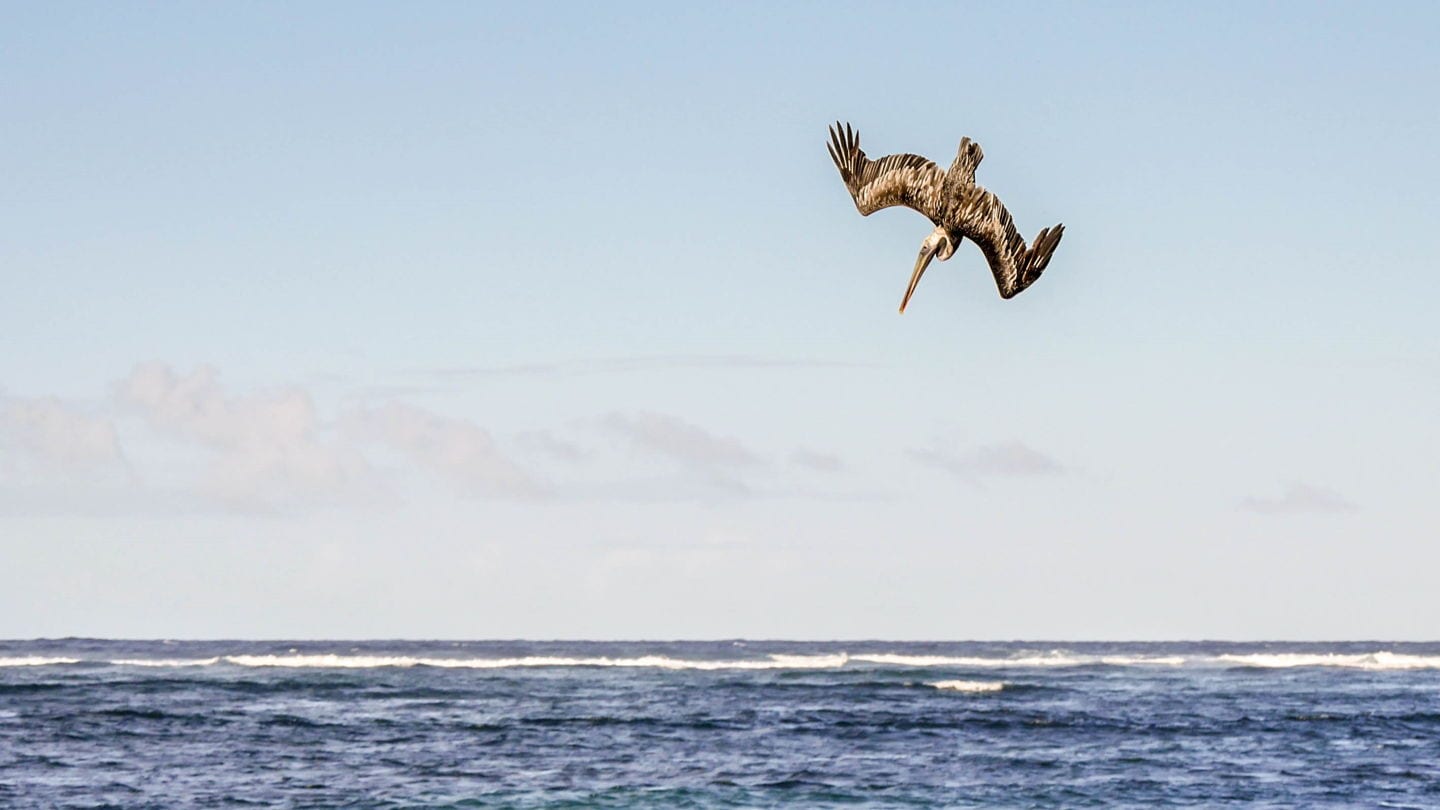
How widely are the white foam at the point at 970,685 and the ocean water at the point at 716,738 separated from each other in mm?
214

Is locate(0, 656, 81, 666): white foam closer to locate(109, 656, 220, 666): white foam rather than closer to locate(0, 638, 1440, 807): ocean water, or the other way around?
locate(109, 656, 220, 666): white foam

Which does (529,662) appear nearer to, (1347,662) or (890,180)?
(1347,662)

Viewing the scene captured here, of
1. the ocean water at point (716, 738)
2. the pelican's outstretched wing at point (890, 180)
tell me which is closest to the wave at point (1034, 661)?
the ocean water at point (716, 738)

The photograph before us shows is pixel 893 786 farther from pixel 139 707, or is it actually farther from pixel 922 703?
pixel 139 707

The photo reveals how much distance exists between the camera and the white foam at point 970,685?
179 ft

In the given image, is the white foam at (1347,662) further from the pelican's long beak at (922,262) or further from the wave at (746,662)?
the pelican's long beak at (922,262)

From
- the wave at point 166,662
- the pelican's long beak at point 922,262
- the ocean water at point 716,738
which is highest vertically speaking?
the pelican's long beak at point 922,262

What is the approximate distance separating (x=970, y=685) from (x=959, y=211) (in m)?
48.0

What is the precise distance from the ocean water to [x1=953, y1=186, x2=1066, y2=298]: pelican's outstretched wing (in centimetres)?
1837

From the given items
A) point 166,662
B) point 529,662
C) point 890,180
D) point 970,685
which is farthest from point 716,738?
point 166,662

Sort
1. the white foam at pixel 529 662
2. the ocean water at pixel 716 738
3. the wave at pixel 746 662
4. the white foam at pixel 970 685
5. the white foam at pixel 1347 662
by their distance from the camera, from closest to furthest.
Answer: the ocean water at pixel 716 738
the white foam at pixel 970 685
the white foam at pixel 529 662
the wave at pixel 746 662
the white foam at pixel 1347 662

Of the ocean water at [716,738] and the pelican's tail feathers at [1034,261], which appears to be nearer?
the pelican's tail feathers at [1034,261]

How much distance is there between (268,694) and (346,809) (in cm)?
2742

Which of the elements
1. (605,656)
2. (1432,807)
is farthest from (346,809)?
(605,656)
